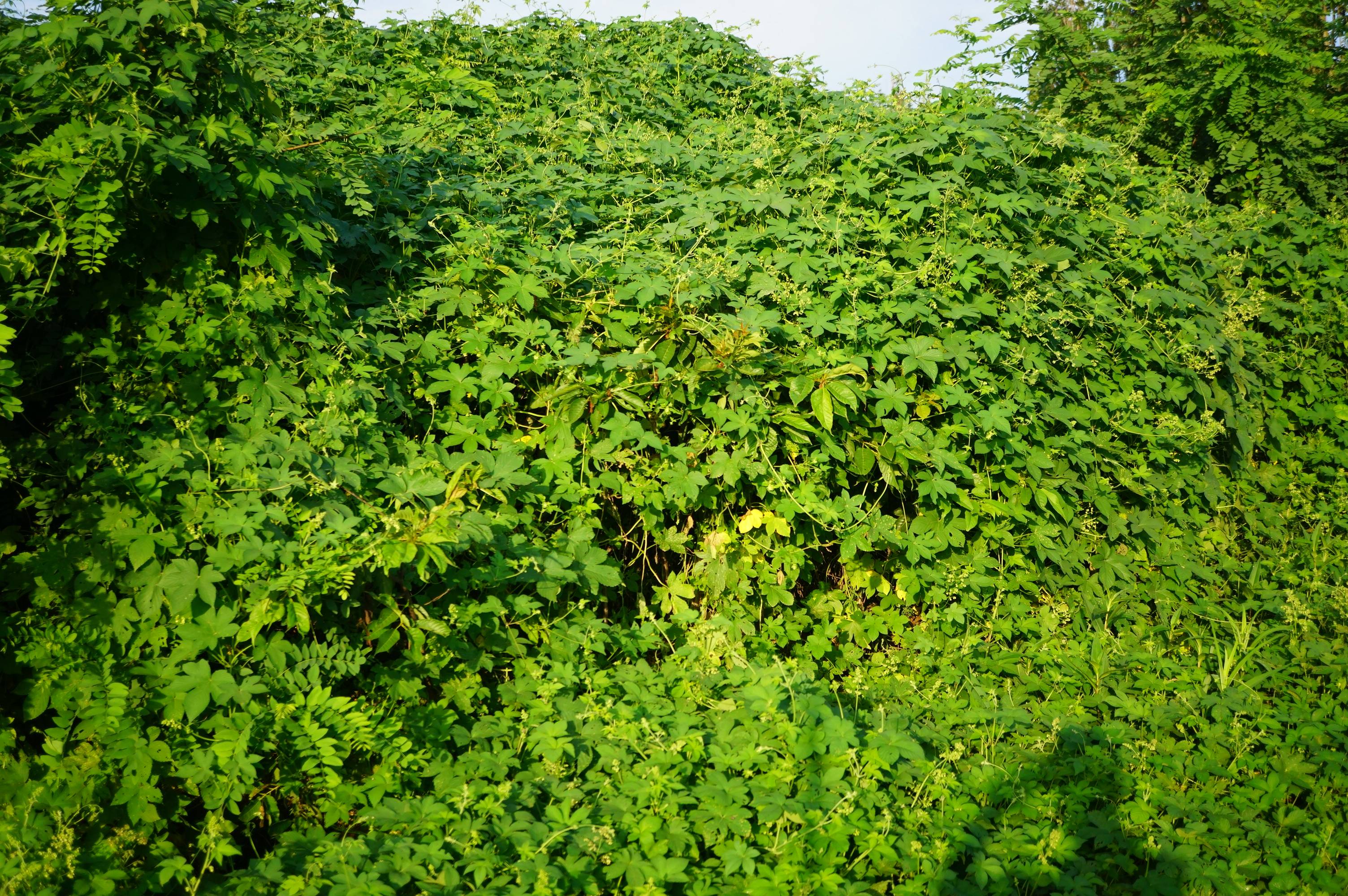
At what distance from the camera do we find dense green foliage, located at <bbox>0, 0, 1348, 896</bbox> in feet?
8.00

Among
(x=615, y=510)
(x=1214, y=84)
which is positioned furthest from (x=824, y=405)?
(x=1214, y=84)

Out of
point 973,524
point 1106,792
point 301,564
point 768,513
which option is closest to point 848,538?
point 768,513

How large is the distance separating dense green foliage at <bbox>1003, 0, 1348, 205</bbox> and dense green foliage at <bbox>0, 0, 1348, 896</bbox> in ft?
6.31

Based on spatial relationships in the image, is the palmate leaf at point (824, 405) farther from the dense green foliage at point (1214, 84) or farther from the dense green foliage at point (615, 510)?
the dense green foliage at point (1214, 84)

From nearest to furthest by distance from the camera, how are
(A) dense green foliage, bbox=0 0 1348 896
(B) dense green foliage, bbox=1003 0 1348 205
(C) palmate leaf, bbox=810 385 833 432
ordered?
(A) dense green foliage, bbox=0 0 1348 896 → (C) palmate leaf, bbox=810 385 833 432 → (B) dense green foliage, bbox=1003 0 1348 205

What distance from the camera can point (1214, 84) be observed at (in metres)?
6.50

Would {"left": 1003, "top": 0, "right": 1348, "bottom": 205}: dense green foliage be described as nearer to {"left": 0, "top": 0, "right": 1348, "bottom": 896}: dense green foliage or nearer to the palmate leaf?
{"left": 0, "top": 0, "right": 1348, "bottom": 896}: dense green foliage

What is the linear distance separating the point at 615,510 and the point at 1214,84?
6053 millimetres

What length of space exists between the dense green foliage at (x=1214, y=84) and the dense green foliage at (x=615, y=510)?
192cm

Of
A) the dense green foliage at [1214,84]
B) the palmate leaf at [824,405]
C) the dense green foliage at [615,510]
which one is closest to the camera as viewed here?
the dense green foliage at [615,510]

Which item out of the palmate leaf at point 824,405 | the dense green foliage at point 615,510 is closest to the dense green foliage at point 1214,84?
the dense green foliage at point 615,510

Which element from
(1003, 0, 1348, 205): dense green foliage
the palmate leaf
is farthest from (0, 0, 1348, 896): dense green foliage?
(1003, 0, 1348, 205): dense green foliage

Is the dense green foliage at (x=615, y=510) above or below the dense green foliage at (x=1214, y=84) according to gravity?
below

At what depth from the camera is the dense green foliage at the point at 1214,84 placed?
21.1 ft
